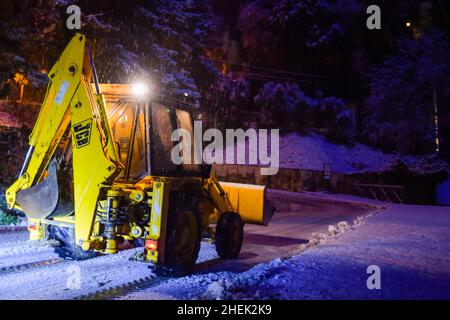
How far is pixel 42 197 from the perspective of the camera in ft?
21.3

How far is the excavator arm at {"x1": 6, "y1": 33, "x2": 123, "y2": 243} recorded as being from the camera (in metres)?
6.32

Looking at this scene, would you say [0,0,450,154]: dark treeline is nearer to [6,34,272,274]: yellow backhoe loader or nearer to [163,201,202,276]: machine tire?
[6,34,272,274]: yellow backhoe loader

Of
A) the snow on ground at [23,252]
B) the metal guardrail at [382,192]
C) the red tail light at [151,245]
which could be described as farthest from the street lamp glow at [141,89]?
the metal guardrail at [382,192]

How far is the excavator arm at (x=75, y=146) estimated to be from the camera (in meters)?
6.32

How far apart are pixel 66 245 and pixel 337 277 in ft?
15.3

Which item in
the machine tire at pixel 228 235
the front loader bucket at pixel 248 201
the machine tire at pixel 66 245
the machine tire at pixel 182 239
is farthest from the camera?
the front loader bucket at pixel 248 201

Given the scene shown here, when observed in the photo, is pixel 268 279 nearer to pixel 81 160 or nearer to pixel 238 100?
pixel 81 160

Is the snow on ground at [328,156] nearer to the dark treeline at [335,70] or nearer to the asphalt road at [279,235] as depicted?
the dark treeline at [335,70]

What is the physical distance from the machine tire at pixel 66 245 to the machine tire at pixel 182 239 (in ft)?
5.77

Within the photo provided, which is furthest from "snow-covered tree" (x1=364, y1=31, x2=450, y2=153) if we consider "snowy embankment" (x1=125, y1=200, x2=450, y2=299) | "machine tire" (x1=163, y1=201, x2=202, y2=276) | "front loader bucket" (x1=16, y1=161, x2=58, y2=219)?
"front loader bucket" (x1=16, y1=161, x2=58, y2=219)

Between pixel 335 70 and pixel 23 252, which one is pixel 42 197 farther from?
pixel 335 70

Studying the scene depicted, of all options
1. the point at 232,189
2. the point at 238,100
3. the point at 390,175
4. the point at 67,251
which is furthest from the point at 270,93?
the point at 67,251

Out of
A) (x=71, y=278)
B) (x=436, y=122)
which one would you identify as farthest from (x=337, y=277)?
(x=436, y=122)

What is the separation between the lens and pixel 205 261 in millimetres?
8445
